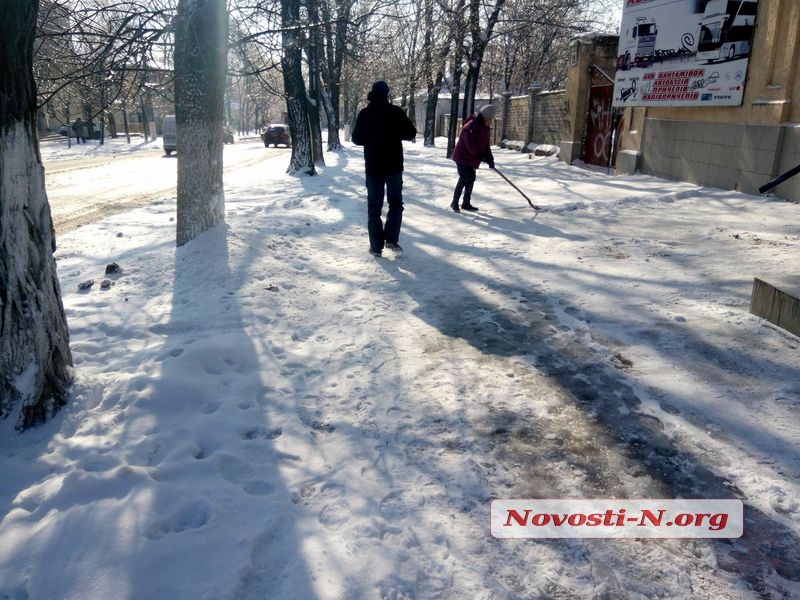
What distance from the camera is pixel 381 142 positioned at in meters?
6.04

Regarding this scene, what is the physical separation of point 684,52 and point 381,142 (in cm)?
817

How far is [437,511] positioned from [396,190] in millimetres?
4335

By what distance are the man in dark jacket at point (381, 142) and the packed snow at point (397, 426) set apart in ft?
2.14

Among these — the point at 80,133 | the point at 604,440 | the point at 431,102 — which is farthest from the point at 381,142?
the point at 80,133

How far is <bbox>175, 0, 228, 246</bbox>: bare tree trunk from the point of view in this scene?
5.68 m

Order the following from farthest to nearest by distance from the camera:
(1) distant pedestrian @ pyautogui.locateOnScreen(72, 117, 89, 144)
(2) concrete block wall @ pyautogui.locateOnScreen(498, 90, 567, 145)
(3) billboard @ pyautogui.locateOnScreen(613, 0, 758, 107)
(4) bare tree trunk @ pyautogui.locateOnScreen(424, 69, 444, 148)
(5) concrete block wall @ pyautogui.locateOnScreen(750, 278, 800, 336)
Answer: (1) distant pedestrian @ pyautogui.locateOnScreen(72, 117, 89, 144) → (4) bare tree trunk @ pyautogui.locateOnScreen(424, 69, 444, 148) → (2) concrete block wall @ pyautogui.locateOnScreen(498, 90, 567, 145) → (3) billboard @ pyautogui.locateOnScreen(613, 0, 758, 107) → (5) concrete block wall @ pyautogui.locateOnScreen(750, 278, 800, 336)

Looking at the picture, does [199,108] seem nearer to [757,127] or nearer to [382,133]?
[382,133]

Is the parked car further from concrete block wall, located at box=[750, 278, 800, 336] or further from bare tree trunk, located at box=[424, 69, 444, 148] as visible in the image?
concrete block wall, located at box=[750, 278, 800, 336]

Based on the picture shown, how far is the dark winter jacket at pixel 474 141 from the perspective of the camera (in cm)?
846

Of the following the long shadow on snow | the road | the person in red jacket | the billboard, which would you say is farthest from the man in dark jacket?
the billboard

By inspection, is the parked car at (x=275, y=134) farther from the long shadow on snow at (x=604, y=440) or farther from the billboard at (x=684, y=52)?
the long shadow on snow at (x=604, y=440)

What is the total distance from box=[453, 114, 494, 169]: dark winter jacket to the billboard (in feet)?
15.5

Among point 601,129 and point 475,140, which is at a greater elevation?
point 601,129

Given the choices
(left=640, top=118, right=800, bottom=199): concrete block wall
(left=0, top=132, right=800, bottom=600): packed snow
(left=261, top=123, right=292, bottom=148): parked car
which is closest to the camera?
(left=0, top=132, right=800, bottom=600): packed snow
